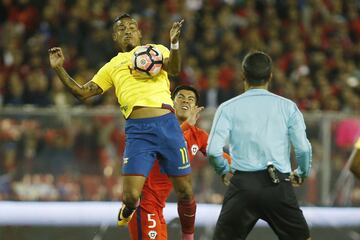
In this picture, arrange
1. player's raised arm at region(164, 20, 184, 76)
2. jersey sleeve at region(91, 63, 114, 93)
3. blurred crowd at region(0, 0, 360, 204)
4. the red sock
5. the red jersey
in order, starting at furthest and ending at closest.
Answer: blurred crowd at region(0, 0, 360, 204)
jersey sleeve at region(91, 63, 114, 93)
the red sock
the red jersey
player's raised arm at region(164, 20, 184, 76)

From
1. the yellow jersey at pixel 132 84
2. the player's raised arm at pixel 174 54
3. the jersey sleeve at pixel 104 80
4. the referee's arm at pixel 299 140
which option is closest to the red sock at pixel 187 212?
the yellow jersey at pixel 132 84

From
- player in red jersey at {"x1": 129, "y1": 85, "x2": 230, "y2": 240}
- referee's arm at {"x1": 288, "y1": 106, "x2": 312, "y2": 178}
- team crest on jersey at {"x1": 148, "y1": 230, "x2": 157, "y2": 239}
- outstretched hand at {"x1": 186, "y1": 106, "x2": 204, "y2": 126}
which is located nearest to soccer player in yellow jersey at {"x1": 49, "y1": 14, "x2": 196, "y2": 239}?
player in red jersey at {"x1": 129, "y1": 85, "x2": 230, "y2": 240}

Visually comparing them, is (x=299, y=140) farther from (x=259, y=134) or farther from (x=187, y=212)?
(x=187, y=212)

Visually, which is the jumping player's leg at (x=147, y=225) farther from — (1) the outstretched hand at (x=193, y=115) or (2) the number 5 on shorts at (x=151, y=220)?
(1) the outstretched hand at (x=193, y=115)

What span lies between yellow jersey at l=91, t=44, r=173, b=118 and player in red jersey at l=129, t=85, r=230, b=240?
36cm

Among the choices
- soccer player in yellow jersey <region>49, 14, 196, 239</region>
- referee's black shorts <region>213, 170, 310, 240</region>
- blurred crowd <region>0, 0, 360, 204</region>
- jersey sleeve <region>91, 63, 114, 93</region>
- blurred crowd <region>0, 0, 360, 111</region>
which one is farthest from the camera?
blurred crowd <region>0, 0, 360, 111</region>

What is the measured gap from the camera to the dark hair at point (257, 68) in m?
6.39

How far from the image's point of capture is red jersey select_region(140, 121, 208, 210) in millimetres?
7504

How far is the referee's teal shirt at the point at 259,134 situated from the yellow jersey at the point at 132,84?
129cm

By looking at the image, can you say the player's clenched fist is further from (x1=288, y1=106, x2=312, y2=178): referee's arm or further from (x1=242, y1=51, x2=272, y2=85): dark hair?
(x1=288, y1=106, x2=312, y2=178): referee's arm

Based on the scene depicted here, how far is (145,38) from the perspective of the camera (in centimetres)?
1515

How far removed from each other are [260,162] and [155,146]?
4.45 ft

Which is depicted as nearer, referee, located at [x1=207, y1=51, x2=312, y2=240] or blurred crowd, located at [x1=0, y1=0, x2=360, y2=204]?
referee, located at [x1=207, y1=51, x2=312, y2=240]

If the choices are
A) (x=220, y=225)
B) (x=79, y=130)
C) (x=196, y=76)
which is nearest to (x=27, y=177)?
(x=79, y=130)
